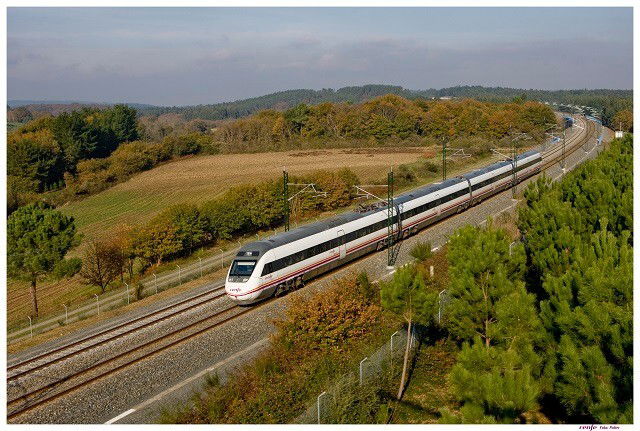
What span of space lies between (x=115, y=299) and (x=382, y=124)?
3407 inches

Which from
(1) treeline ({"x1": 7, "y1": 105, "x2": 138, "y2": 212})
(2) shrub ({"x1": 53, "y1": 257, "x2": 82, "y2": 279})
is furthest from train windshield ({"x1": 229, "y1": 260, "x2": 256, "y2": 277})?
(1) treeline ({"x1": 7, "y1": 105, "x2": 138, "y2": 212})

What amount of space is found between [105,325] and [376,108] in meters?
106

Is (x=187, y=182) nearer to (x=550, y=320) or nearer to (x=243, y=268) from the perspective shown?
(x=243, y=268)

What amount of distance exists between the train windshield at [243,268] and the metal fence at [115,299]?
27.7 ft

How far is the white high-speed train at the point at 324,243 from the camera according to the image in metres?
24.5

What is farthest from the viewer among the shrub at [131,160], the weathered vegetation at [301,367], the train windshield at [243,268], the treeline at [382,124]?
the treeline at [382,124]

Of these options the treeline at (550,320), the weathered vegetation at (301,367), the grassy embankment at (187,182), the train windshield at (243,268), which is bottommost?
the grassy embankment at (187,182)

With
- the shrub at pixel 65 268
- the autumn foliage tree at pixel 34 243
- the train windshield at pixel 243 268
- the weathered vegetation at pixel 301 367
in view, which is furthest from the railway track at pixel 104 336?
the autumn foliage tree at pixel 34 243

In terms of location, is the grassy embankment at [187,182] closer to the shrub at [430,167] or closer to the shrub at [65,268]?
the shrub at [430,167]

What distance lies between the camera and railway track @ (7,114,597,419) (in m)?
18.0

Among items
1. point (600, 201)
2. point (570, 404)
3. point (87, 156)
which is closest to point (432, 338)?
point (600, 201)

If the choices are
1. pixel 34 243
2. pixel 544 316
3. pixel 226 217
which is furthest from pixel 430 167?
pixel 544 316

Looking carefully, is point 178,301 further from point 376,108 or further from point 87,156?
point 376,108

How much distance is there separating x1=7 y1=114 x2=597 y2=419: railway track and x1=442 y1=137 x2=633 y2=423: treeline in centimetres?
1099
